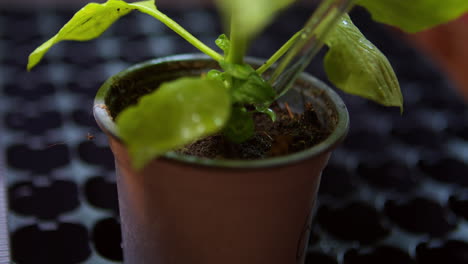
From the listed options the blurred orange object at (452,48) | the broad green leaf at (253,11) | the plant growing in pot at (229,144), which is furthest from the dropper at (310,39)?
the blurred orange object at (452,48)

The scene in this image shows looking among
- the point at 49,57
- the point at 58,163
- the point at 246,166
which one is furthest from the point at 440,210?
the point at 49,57

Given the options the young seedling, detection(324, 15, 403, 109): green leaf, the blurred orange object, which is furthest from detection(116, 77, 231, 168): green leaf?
the blurred orange object

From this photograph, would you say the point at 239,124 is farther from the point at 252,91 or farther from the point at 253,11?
the point at 253,11

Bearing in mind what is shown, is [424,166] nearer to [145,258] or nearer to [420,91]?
[420,91]

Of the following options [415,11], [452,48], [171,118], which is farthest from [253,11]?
[452,48]

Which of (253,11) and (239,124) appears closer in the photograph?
(253,11)

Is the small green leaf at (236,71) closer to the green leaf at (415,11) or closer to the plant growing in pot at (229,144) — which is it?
the plant growing in pot at (229,144)

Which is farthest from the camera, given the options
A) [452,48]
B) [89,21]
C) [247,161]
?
[452,48]
